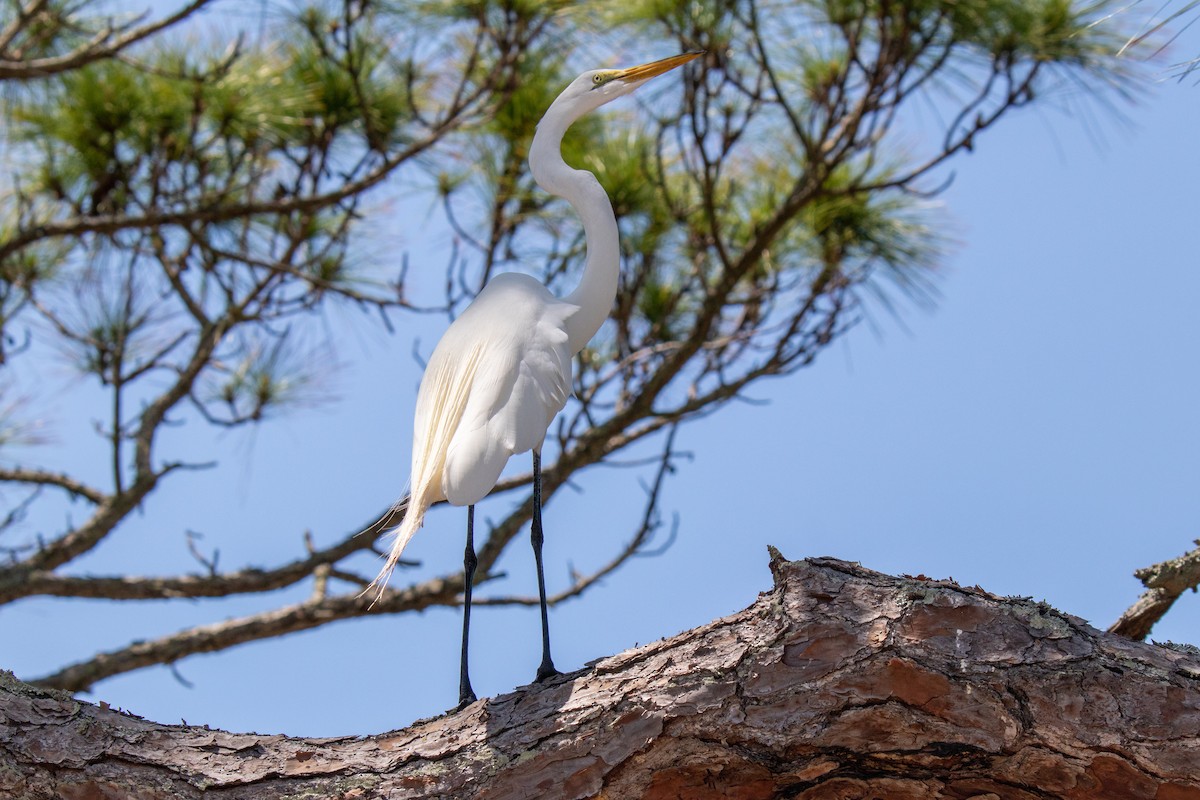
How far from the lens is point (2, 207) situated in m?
3.95

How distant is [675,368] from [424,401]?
4.88ft

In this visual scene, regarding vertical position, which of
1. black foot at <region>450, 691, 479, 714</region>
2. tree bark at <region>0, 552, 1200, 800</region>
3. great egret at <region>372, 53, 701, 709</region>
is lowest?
tree bark at <region>0, 552, 1200, 800</region>

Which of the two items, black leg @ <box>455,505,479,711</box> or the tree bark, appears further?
black leg @ <box>455,505,479,711</box>

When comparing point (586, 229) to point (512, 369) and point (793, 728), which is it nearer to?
point (512, 369)

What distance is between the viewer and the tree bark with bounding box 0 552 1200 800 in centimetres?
153

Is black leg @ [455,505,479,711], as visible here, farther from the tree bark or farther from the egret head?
the egret head

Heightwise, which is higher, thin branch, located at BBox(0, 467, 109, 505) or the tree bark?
thin branch, located at BBox(0, 467, 109, 505)

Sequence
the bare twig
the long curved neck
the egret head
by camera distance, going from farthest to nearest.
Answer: the egret head < the long curved neck < the bare twig

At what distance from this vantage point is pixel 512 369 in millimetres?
2031

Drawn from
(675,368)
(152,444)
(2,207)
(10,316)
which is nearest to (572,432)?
(675,368)

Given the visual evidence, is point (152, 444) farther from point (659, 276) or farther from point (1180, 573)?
point (1180, 573)

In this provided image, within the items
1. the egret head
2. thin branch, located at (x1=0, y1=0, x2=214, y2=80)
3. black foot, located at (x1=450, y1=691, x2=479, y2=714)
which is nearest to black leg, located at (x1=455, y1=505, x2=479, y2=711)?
black foot, located at (x1=450, y1=691, x2=479, y2=714)

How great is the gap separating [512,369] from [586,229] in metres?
0.37

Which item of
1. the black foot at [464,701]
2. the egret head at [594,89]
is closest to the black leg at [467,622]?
the black foot at [464,701]
